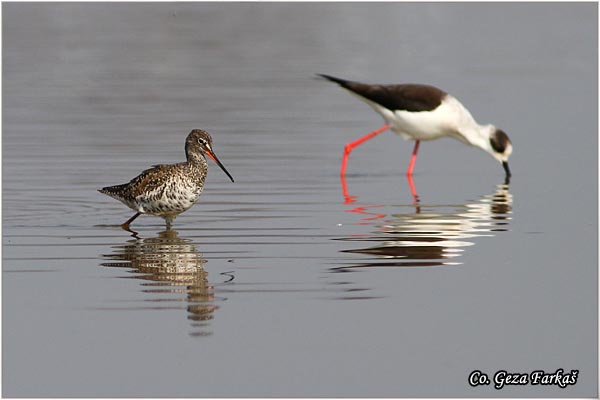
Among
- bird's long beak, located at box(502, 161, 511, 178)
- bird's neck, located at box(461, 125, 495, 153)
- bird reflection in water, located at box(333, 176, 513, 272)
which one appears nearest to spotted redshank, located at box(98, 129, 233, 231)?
bird reflection in water, located at box(333, 176, 513, 272)

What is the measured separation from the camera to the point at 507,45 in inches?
1252

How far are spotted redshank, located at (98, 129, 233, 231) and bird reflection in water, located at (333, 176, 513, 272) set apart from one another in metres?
1.36

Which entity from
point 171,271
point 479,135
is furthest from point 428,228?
point 479,135

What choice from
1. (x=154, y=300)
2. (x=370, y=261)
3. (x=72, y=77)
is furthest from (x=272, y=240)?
(x=72, y=77)

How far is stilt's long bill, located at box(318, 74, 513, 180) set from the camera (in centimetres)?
1633

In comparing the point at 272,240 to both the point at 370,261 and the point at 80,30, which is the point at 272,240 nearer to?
the point at 370,261

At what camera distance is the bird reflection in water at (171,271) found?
880 cm

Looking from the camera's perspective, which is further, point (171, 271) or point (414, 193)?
point (414, 193)

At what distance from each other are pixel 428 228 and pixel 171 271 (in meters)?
3.02

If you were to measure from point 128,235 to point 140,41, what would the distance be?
21805 millimetres

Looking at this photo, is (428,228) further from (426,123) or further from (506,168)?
(426,123)

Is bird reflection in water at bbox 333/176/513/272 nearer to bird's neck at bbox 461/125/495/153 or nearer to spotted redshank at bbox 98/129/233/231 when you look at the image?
spotted redshank at bbox 98/129/233/231

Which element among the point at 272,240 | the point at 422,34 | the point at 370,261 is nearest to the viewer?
the point at 370,261

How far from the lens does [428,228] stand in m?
12.1
